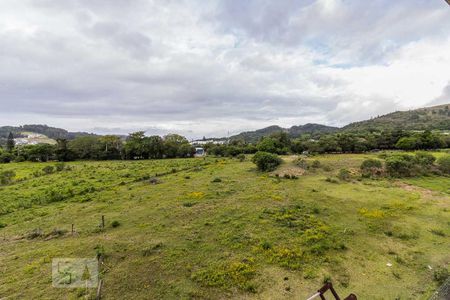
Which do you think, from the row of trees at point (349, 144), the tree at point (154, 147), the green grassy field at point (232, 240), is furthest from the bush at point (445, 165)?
the tree at point (154, 147)

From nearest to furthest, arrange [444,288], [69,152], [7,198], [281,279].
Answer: [444,288] < [281,279] < [7,198] < [69,152]

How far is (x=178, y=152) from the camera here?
77000 millimetres

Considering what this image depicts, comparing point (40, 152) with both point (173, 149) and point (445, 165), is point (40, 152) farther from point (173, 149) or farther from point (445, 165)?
point (445, 165)

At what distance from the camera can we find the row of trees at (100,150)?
6206cm

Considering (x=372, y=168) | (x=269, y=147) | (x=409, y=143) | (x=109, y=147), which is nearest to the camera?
(x=372, y=168)

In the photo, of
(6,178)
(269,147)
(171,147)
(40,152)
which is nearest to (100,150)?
(40,152)

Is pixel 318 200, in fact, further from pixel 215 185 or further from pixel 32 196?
pixel 32 196

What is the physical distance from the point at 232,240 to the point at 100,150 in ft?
217

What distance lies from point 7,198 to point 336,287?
31558 millimetres

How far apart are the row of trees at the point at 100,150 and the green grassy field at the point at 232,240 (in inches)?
1603

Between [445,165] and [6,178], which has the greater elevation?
[445,165]

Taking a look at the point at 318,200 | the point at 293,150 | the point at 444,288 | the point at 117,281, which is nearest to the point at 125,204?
the point at 117,281

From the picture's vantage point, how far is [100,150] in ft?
229

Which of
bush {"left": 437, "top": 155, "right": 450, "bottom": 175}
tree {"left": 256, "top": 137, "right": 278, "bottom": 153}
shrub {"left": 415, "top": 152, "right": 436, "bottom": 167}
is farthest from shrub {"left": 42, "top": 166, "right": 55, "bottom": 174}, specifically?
bush {"left": 437, "top": 155, "right": 450, "bottom": 175}
